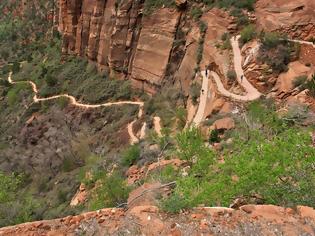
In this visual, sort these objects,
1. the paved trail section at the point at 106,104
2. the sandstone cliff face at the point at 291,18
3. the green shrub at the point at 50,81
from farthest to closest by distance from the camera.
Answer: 1. the green shrub at the point at 50,81
2. the paved trail section at the point at 106,104
3. the sandstone cliff face at the point at 291,18

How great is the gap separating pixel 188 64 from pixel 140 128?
22.9 ft

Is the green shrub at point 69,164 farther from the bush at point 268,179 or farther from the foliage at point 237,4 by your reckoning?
the bush at point 268,179

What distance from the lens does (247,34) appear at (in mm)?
31234

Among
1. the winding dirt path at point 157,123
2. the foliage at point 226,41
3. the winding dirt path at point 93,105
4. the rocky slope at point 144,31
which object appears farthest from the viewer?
the winding dirt path at point 93,105

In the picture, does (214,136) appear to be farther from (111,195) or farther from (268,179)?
(268,179)

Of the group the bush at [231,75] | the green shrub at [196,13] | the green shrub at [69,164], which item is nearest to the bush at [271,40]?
the bush at [231,75]

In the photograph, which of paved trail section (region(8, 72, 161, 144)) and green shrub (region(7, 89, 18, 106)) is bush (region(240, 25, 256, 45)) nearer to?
paved trail section (region(8, 72, 161, 144))

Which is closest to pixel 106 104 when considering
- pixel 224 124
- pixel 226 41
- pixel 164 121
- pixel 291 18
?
pixel 164 121

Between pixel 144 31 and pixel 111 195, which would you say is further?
pixel 144 31

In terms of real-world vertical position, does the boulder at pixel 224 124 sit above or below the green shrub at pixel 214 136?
above

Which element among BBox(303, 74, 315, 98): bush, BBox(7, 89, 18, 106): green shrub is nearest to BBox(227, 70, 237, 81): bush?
BBox(303, 74, 315, 98): bush

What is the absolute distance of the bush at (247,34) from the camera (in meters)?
31.0

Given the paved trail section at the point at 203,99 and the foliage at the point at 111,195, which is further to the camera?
the paved trail section at the point at 203,99

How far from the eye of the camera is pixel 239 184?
10.7 m
